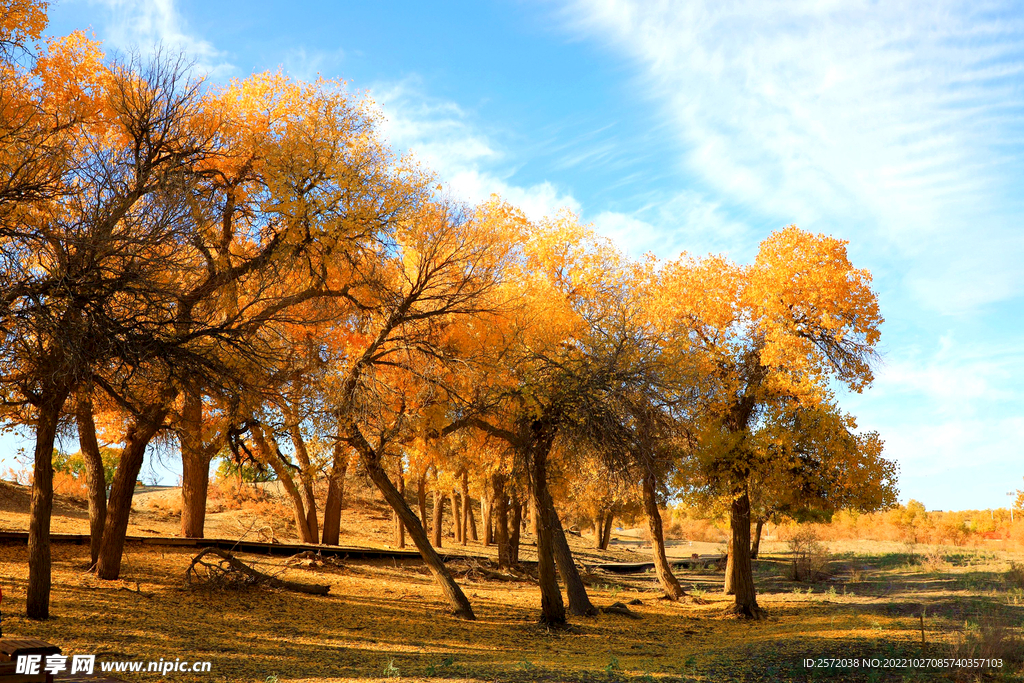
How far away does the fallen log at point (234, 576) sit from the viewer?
14.7m

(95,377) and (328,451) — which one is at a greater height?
(95,377)

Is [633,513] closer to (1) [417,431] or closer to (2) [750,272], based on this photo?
(2) [750,272]

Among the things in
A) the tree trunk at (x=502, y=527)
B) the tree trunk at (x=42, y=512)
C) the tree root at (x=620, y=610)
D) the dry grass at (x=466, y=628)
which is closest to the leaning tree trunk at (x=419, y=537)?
the dry grass at (x=466, y=628)

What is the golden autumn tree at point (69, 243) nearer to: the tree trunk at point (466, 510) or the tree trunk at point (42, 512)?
the tree trunk at point (42, 512)

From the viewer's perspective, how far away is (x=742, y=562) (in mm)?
17578

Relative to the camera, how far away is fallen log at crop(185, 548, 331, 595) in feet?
48.1

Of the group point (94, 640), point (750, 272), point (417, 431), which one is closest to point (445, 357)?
point (417, 431)

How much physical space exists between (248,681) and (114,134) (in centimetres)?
1135

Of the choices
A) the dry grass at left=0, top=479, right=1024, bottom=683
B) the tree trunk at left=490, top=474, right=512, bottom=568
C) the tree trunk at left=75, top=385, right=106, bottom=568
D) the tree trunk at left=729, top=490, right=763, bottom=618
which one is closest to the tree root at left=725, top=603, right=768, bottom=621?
the tree trunk at left=729, top=490, right=763, bottom=618

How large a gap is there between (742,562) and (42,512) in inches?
594

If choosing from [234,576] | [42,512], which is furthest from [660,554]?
[42,512]

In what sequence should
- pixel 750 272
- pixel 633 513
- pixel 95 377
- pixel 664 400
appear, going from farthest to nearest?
1. pixel 633 513
2. pixel 750 272
3. pixel 664 400
4. pixel 95 377

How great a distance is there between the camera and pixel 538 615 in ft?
52.9

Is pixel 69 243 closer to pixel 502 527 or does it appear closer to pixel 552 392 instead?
pixel 552 392
